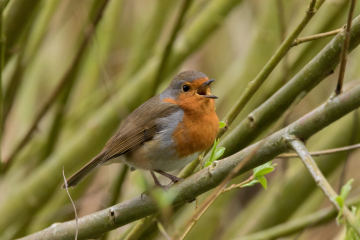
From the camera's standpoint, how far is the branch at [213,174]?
1320 millimetres

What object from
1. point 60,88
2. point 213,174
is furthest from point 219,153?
point 60,88

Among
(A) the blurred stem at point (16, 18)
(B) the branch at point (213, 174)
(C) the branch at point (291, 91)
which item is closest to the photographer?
(B) the branch at point (213, 174)

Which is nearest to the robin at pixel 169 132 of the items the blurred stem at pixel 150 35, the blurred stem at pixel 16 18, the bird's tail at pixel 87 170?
the bird's tail at pixel 87 170

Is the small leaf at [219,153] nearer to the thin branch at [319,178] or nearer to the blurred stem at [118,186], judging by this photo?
the thin branch at [319,178]

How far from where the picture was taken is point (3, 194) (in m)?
3.77

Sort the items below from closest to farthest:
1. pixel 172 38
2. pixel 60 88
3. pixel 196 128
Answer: pixel 196 128, pixel 172 38, pixel 60 88

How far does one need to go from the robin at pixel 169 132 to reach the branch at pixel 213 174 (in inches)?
20.5

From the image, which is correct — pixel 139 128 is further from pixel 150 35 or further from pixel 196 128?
pixel 150 35

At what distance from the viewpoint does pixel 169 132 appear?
2.60 m

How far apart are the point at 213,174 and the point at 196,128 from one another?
0.90 meters

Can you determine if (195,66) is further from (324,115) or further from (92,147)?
(324,115)

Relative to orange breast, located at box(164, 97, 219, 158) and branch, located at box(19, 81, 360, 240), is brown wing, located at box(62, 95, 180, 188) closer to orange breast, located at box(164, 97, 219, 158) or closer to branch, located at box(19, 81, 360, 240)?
orange breast, located at box(164, 97, 219, 158)

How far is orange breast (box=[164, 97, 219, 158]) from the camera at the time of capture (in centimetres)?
246

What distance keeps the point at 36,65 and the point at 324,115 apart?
3.65 m
